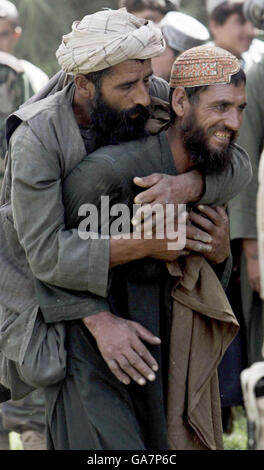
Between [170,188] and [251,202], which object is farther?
[251,202]

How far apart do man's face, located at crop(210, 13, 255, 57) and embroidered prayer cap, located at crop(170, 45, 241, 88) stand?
2.94m

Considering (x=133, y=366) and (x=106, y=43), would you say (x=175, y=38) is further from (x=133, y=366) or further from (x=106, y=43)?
(x=133, y=366)

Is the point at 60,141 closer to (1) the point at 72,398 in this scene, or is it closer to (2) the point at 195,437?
(1) the point at 72,398

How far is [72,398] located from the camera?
4.47 m

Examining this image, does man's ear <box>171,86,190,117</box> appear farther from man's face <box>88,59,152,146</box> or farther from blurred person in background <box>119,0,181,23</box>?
blurred person in background <box>119,0,181,23</box>

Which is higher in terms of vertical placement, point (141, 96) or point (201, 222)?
point (141, 96)

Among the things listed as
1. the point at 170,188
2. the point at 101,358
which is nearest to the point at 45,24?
the point at 170,188

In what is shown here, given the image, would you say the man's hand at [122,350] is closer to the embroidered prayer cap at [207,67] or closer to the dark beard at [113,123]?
the dark beard at [113,123]

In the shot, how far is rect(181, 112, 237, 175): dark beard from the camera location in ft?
14.6

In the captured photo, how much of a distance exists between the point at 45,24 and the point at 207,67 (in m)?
9.57

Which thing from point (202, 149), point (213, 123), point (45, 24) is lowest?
point (202, 149)

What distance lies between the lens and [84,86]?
14.9ft

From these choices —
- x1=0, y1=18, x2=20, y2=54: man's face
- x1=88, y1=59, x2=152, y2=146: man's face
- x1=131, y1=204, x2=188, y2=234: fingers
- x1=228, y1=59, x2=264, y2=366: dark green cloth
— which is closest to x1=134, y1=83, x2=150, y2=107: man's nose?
x1=88, y1=59, x2=152, y2=146: man's face
